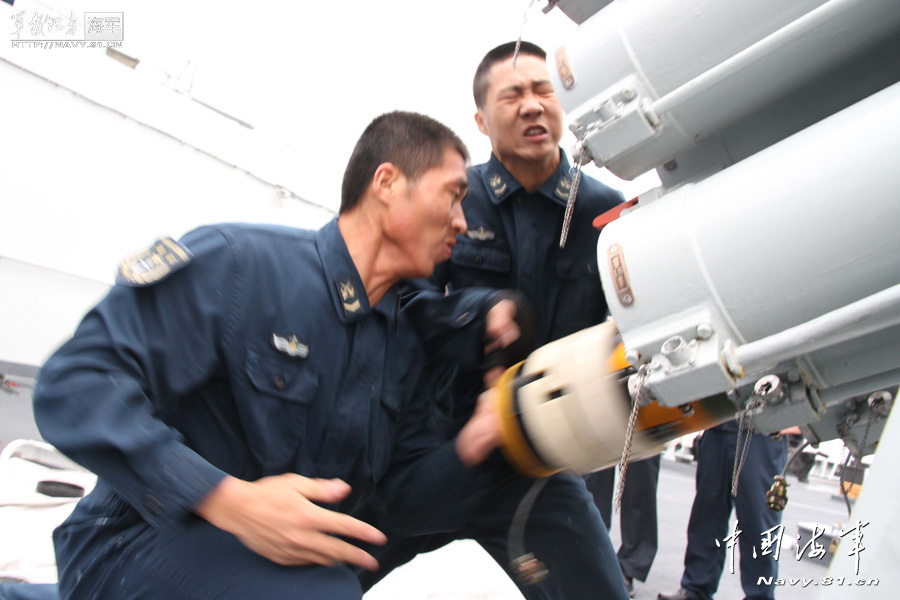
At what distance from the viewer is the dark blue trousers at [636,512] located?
2357 mm

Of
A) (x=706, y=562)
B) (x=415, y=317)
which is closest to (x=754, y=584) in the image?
(x=706, y=562)

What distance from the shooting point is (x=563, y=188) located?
1.51 meters

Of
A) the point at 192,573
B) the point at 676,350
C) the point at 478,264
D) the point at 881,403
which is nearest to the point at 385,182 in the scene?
the point at 478,264

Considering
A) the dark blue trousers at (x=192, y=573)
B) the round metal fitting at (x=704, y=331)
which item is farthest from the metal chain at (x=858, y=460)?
the dark blue trousers at (x=192, y=573)

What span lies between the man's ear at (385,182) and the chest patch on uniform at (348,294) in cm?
18

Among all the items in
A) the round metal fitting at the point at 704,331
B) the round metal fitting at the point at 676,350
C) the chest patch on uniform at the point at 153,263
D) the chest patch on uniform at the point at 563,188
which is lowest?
the round metal fitting at the point at 676,350

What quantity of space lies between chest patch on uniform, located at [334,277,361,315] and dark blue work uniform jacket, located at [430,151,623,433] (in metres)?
0.47

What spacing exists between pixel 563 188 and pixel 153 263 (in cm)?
102

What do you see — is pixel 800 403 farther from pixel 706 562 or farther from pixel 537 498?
pixel 706 562

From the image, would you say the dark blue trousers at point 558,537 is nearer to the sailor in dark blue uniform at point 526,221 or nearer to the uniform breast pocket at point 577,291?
the sailor in dark blue uniform at point 526,221

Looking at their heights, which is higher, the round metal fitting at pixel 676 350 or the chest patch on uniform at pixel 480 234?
the chest patch on uniform at pixel 480 234

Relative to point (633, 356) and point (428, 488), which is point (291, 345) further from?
point (633, 356)

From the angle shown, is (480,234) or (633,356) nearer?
(633,356)

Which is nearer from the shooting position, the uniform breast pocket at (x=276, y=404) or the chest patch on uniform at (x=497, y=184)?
the uniform breast pocket at (x=276, y=404)
